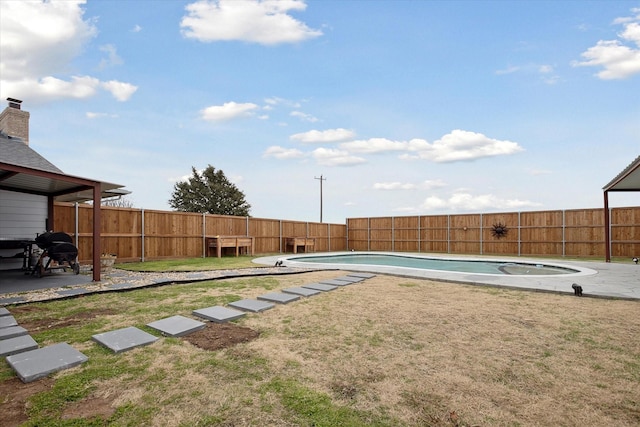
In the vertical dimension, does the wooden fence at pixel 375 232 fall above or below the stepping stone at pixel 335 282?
above

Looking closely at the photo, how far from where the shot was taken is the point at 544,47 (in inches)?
317

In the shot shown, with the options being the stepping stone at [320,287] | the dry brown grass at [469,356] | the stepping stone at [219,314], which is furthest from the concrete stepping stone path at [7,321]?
the stepping stone at [320,287]

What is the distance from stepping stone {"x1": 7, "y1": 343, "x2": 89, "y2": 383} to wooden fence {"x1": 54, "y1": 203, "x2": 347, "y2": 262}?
25.5 ft

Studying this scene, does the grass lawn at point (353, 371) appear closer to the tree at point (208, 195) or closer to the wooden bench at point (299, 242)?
the wooden bench at point (299, 242)

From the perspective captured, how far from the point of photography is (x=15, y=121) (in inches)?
428

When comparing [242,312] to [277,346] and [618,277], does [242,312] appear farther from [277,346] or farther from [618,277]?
[618,277]

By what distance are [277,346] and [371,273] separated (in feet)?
16.7

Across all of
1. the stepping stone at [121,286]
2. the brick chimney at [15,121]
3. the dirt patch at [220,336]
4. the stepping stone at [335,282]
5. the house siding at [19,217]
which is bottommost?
the stepping stone at [335,282]

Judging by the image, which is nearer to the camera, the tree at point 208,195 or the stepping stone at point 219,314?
the stepping stone at point 219,314

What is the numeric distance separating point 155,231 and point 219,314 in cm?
846

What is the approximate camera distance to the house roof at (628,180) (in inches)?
309

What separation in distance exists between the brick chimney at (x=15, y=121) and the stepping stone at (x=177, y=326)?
458 inches

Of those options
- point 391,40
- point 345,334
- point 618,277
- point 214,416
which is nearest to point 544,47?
point 391,40

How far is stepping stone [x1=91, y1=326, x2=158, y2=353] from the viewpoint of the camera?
278 centimetres
